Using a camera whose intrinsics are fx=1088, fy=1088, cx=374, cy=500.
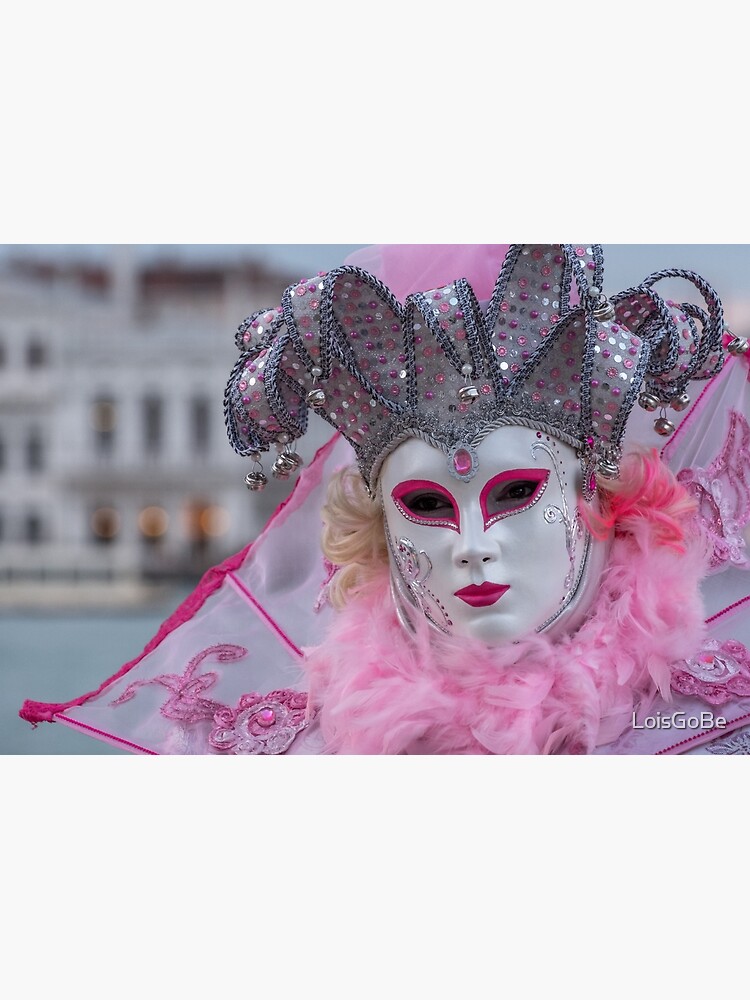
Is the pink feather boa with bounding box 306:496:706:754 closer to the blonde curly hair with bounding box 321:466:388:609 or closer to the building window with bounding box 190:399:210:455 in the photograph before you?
the blonde curly hair with bounding box 321:466:388:609

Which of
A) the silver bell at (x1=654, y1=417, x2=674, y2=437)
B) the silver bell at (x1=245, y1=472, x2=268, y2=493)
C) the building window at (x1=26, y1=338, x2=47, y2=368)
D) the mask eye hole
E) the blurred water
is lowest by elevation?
the blurred water

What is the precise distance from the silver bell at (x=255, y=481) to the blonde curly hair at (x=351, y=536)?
0.79ft

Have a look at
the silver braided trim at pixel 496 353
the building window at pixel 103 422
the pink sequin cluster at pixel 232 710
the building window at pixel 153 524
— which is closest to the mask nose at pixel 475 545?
the silver braided trim at pixel 496 353

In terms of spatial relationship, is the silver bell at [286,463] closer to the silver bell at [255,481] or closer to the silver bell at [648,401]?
the silver bell at [255,481]

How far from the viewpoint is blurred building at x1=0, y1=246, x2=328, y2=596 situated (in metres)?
6.58

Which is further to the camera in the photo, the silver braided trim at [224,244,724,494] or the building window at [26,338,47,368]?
the building window at [26,338,47,368]

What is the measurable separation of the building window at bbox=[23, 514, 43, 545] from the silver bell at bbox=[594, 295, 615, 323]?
19.0 feet

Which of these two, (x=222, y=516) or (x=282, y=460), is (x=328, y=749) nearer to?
(x=282, y=460)

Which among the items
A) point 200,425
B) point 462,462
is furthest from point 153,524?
point 462,462

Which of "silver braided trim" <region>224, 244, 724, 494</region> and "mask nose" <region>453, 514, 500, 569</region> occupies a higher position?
"silver braided trim" <region>224, 244, 724, 494</region>

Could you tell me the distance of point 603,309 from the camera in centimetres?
190

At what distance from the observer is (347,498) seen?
227cm

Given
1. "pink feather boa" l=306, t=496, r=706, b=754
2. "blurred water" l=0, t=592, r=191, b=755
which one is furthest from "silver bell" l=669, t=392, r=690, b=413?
"blurred water" l=0, t=592, r=191, b=755

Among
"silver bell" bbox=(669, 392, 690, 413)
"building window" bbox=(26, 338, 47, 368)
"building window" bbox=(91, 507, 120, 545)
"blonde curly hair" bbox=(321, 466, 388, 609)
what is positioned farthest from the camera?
"building window" bbox=(91, 507, 120, 545)
